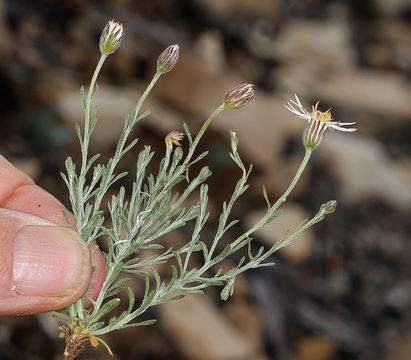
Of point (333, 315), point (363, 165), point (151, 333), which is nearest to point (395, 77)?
point (363, 165)

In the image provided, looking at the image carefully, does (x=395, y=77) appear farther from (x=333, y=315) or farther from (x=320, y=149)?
(x=333, y=315)

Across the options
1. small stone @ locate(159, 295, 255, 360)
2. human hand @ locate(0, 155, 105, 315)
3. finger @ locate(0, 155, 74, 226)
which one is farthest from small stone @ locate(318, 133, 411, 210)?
human hand @ locate(0, 155, 105, 315)

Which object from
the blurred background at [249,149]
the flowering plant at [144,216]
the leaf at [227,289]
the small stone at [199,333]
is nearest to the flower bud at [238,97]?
the flowering plant at [144,216]

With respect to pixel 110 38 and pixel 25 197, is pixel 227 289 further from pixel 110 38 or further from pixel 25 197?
pixel 25 197

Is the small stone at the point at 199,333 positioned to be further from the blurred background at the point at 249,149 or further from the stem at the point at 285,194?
the stem at the point at 285,194

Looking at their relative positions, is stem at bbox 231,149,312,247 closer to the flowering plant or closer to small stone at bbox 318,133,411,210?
the flowering plant

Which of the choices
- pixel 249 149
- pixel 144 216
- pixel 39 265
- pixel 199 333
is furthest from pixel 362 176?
pixel 144 216
